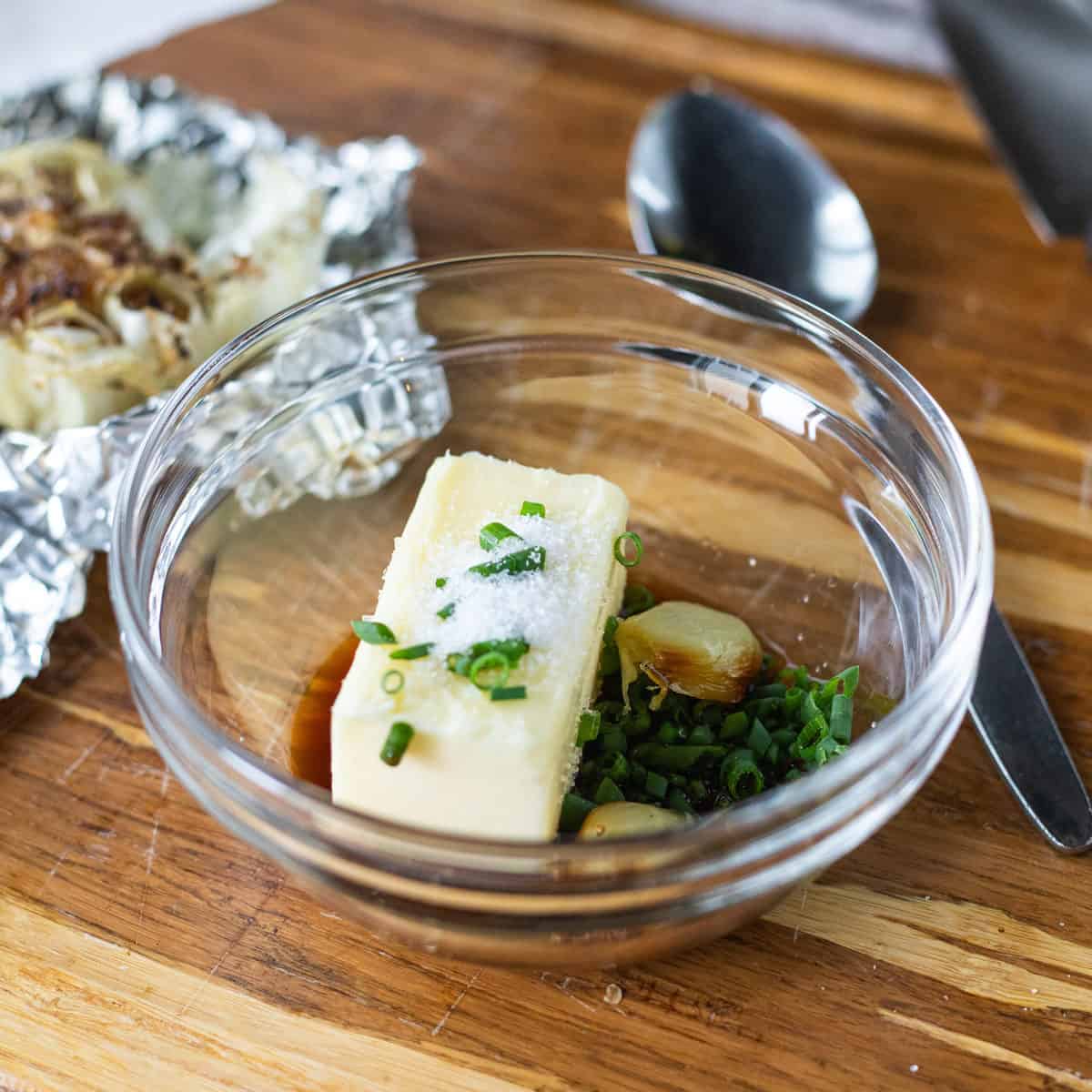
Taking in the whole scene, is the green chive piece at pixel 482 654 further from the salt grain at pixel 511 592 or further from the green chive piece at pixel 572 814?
the green chive piece at pixel 572 814

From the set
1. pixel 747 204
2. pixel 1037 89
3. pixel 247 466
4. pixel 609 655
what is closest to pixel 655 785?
pixel 609 655

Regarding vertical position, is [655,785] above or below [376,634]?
below

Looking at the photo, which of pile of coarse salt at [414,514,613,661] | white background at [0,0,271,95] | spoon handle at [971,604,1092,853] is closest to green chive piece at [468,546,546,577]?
pile of coarse salt at [414,514,613,661]

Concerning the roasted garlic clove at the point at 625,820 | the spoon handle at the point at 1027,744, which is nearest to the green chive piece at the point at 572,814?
the roasted garlic clove at the point at 625,820

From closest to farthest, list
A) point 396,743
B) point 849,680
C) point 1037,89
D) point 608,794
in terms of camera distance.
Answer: point 396,743 → point 608,794 → point 849,680 → point 1037,89

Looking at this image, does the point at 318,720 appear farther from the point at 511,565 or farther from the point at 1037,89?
the point at 1037,89

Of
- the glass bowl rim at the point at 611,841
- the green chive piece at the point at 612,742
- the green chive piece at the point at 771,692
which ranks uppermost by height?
the glass bowl rim at the point at 611,841
